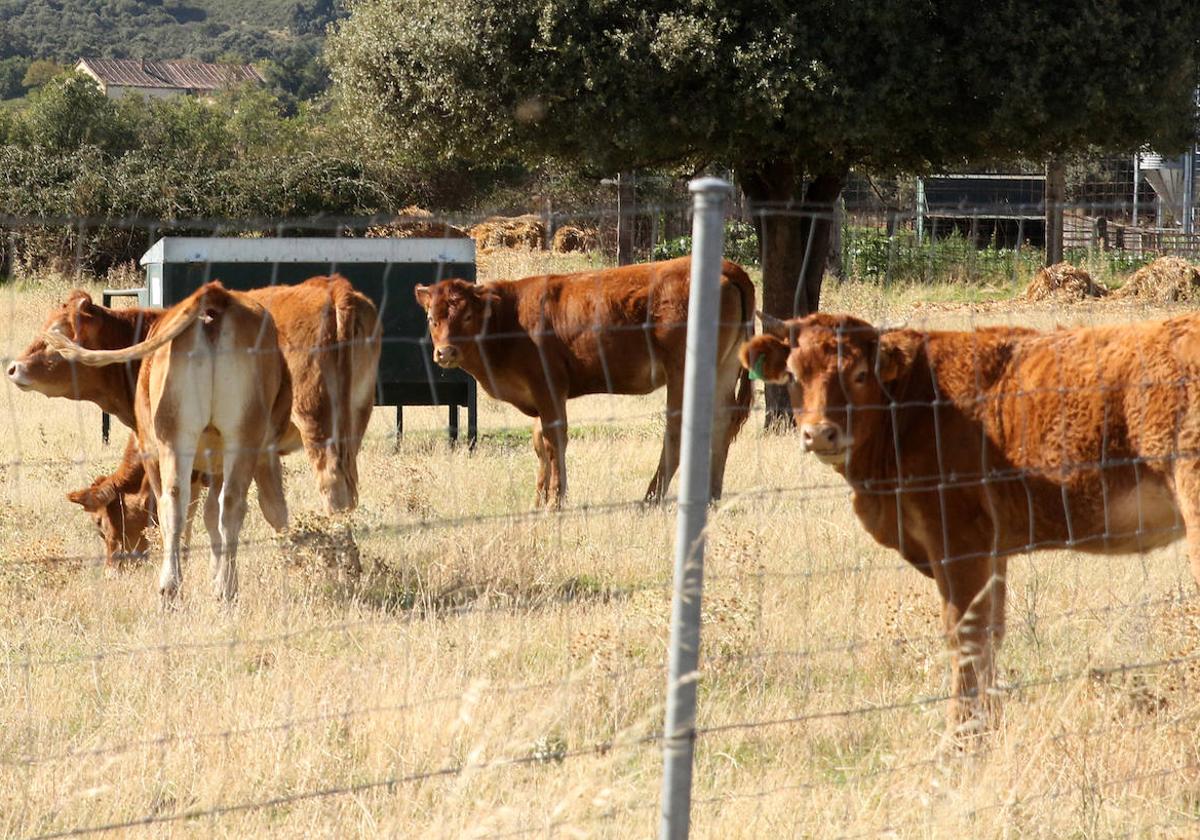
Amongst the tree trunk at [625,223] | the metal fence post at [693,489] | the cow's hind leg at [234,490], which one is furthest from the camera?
the tree trunk at [625,223]

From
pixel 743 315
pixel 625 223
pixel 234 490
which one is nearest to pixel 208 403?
pixel 234 490

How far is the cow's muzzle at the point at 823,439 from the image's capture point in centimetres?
489

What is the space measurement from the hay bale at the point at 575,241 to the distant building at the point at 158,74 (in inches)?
3308

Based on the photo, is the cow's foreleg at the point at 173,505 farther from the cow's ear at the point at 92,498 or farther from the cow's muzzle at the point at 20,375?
the cow's muzzle at the point at 20,375

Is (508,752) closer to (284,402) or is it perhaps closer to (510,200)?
(284,402)

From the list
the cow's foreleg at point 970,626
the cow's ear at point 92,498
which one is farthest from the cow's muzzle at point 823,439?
the cow's ear at point 92,498

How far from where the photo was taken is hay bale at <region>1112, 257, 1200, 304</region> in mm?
19516

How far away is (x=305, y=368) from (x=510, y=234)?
25670 millimetres

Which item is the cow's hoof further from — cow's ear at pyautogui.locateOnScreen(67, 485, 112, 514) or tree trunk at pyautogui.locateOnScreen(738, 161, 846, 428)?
tree trunk at pyautogui.locateOnScreen(738, 161, 846, 428)

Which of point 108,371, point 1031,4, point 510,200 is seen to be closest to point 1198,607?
point 108,371

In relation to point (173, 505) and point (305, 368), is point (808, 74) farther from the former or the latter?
point (173, 505)

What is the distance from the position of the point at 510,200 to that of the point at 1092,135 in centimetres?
2651

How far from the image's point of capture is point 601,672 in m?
5.29

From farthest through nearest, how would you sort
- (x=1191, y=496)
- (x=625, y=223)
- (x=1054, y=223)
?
(x=625, y=223) < (x=1054, y=223) < (x=1191, y=496)
